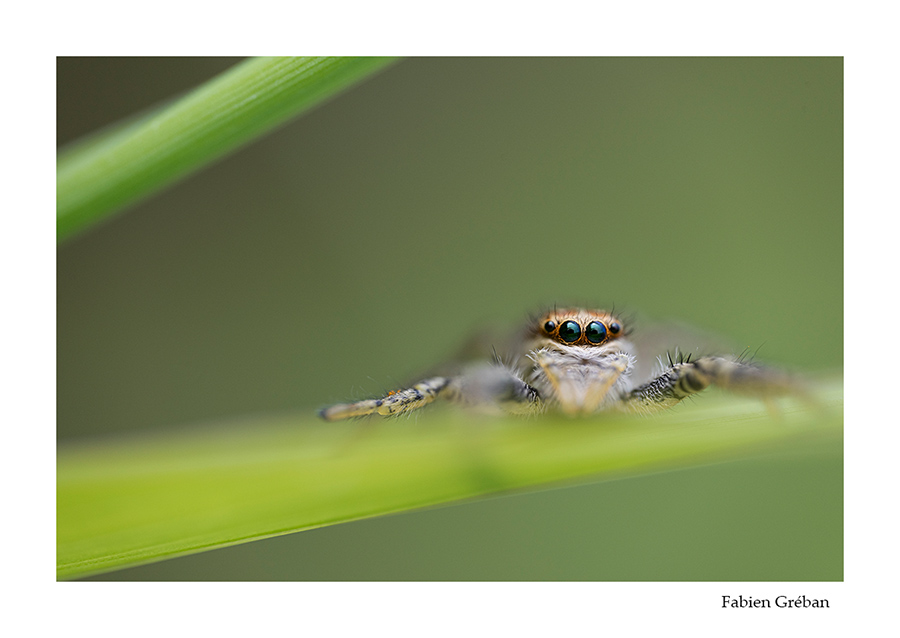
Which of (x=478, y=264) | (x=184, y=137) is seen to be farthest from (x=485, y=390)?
(x=478, y=264)

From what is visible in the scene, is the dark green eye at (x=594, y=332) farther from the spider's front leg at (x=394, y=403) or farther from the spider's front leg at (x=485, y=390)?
the spider's front leg at (x=394, y=403)

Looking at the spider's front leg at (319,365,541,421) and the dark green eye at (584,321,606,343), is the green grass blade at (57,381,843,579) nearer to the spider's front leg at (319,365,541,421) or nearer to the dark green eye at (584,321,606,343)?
the spider's front leg at (319,365,541,421)

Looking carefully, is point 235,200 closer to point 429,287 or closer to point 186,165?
point 429,287

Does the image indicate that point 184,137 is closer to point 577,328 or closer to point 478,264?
point 577,328

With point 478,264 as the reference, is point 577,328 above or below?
below

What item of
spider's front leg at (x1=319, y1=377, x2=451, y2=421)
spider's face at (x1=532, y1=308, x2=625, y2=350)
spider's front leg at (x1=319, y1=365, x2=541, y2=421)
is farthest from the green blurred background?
spider's front leg at (x1=319, y1=377, x2=451, y2=421)

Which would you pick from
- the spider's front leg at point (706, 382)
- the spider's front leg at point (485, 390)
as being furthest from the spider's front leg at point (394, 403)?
the spider's front leg at point (706, 382)
